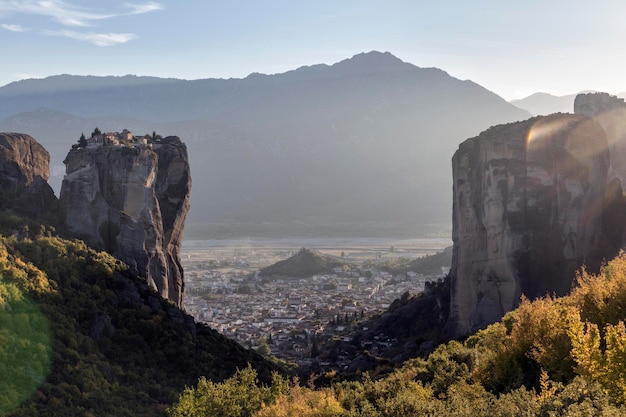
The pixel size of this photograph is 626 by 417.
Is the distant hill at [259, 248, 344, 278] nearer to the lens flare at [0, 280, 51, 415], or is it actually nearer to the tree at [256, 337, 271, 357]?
the tree at [256, 337, 271, 357]

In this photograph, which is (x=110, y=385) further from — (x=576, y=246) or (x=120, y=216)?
(x=576, y=246)

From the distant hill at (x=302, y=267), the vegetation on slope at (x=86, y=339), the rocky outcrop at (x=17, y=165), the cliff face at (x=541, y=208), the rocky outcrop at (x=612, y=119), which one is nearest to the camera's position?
the vegetation on slope at (x=86, y=339)

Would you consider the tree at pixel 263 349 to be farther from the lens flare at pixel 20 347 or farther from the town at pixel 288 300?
the lens flare at pixel 20 347

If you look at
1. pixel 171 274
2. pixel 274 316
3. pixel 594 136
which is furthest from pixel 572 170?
pixel 274 316

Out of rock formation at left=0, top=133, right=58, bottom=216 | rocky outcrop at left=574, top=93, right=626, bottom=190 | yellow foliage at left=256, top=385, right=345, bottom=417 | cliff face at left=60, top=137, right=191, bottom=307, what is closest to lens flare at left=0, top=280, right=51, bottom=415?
cliff face at left=60, top=137, right=191, bottom=307

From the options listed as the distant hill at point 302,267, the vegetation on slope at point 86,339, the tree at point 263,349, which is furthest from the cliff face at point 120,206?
the distant hill at point 302,267

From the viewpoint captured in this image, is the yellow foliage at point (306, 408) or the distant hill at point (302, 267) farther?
the distant hill at point (302, 267)

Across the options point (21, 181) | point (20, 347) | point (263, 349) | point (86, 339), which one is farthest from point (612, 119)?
point (20, 347)
